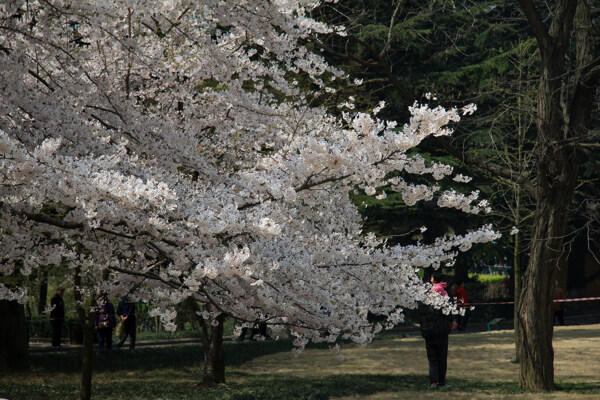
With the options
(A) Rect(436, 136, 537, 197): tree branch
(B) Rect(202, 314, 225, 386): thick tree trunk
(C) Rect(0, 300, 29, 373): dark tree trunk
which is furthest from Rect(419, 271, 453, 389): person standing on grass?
(C) Rect(0, 300, 29, 373): dark tree trunk

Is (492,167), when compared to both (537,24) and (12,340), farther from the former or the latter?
(12,340)

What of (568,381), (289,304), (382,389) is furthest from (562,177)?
(289,304)

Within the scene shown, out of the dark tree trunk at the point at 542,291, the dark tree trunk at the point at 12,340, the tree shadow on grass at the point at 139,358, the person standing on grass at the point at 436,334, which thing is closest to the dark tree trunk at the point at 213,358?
the tree shadow on grass at the point at 139,358

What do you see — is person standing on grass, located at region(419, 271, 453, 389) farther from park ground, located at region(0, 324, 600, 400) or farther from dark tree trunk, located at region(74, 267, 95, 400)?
dark tree trunk, located at region(74, 267, 95, 400)

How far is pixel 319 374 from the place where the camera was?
1336 cm

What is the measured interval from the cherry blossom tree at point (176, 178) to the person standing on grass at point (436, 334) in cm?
175

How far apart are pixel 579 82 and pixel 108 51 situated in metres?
7.08

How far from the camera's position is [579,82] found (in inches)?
404

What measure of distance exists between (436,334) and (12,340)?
862 cm

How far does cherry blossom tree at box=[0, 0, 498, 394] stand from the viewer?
495cm

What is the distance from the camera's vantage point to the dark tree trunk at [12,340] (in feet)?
43.8

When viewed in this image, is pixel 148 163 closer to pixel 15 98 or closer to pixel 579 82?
pixel 15 98

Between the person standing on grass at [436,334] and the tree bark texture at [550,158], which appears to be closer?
the tree bark texture at [550,158]

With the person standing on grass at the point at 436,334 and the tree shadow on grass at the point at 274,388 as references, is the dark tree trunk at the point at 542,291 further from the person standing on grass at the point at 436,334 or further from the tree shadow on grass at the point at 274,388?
the person standing on grass at the point at 436,334
